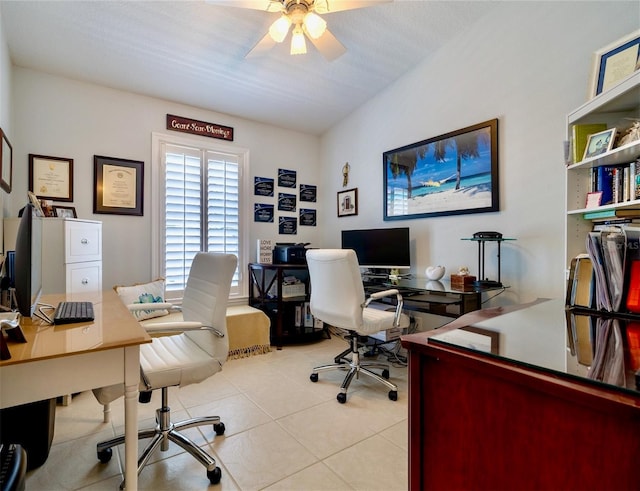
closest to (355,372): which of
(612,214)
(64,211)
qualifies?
(612,214)

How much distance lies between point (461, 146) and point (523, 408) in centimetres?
259

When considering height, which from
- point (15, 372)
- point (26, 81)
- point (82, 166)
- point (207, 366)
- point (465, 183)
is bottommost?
point (207, 366)

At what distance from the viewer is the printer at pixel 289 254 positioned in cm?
361

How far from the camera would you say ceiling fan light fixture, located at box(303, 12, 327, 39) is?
6.30 ft

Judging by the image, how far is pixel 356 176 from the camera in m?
3.84


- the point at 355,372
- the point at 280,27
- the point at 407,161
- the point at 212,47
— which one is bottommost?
the point at 355,372

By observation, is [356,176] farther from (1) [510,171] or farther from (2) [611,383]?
(2) [611,383]

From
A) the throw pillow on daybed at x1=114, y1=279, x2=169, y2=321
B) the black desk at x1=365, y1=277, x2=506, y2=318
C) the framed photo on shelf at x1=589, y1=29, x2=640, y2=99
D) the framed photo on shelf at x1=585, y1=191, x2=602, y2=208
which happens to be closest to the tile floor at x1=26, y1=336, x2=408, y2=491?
the black desk at x1=365, y1=277, x2=506, y2=318

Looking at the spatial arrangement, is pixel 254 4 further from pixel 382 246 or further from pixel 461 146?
pixel 382 246

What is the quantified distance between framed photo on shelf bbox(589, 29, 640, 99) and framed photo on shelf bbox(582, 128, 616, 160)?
245 millimetres

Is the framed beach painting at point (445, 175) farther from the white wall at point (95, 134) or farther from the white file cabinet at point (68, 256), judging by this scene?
the white file cabinet at point (68, 256)

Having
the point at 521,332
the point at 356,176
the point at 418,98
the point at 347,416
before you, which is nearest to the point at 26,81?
the point at 356,176

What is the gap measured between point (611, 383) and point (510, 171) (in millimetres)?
2310

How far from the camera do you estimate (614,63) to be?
178 cm
